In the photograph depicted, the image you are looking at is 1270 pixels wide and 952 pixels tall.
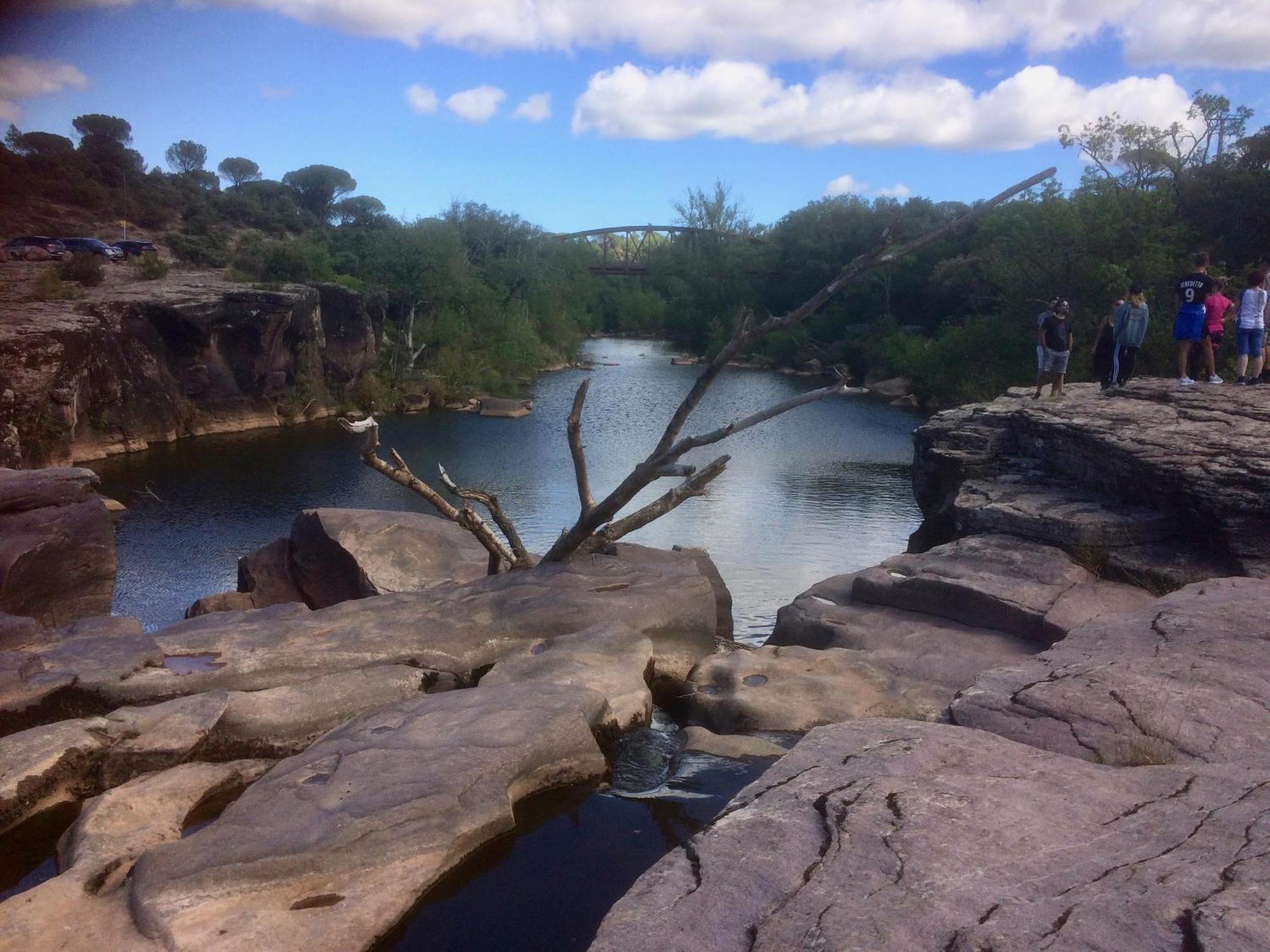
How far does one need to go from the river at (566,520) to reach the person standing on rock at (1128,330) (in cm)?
346

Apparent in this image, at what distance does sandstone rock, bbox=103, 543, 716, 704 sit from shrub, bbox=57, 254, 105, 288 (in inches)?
660

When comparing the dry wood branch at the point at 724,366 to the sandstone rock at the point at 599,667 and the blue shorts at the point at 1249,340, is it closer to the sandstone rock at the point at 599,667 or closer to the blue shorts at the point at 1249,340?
the sandstone rock at the point at 599,667

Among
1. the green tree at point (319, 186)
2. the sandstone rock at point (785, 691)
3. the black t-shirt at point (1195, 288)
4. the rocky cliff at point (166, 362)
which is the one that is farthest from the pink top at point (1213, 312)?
the green tree at point (319, 186)

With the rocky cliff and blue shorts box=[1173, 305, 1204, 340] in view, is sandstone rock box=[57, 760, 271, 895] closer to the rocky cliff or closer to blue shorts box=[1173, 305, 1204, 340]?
blue shorts box=[1173, 305, 1204, 340]

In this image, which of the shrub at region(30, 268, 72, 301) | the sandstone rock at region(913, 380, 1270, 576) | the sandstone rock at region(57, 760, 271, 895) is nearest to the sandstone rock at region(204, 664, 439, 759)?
the sandstone rock at region(57, 760, 271, 895)

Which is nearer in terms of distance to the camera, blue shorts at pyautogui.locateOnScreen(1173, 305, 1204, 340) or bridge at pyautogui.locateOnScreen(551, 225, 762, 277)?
blue shorts at pyautogui.locateOnScreen(1173, 305, 1204, 340)

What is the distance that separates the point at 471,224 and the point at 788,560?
30613 mm

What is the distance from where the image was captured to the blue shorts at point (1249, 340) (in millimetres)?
10312

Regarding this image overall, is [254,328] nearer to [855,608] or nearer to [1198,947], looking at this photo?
[855,608]

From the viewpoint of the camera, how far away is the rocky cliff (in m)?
16.8

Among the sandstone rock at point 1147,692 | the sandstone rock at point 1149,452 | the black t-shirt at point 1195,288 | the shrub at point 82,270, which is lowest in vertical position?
the sandstone rock at point 1147,692

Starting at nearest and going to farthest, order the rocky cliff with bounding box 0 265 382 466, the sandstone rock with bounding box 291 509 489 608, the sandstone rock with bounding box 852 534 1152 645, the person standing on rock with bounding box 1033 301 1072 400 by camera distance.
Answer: the sandstone rock with bounding box 852 534 1152 645 → the sandstone rock with bounding box 291 509 489 608 → the person standing on rock with bounding box 1033 301 1072 400 → the rocky cliff with bounding box 0 265 382 466

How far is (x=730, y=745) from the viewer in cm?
556

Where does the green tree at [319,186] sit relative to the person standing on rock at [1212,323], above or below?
above
